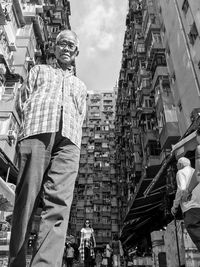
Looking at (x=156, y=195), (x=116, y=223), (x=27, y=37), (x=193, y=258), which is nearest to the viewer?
(x=193, y=258)

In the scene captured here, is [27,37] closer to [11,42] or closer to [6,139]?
[11,42]

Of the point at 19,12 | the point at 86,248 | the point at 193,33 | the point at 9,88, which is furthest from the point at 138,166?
the point at 86,248

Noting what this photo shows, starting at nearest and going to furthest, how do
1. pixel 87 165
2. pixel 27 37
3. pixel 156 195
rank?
1. pixel 156 195
2. pixel 27 37
3. pixel 87 165

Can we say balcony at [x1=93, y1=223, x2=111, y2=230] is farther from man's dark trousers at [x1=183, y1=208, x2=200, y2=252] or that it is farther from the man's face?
the man's face

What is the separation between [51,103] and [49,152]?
49cm

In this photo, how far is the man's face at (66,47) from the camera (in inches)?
107

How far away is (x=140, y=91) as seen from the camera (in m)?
27.5

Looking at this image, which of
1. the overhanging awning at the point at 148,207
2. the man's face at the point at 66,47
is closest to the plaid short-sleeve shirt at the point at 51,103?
the man's face at the point at 66,47

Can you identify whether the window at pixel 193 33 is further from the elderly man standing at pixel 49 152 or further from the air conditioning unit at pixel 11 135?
the elderly man standing at pixel 49 152

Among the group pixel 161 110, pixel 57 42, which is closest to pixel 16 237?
pixel 57 42

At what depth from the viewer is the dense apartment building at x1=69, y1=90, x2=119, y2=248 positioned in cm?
5609

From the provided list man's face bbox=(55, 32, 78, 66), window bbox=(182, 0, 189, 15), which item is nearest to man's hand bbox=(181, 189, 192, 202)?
man's face bbox=(55, 32, 78, 66)

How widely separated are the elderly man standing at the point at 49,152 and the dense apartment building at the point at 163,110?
6511mm

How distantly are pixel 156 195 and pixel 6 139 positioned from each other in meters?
11.9
